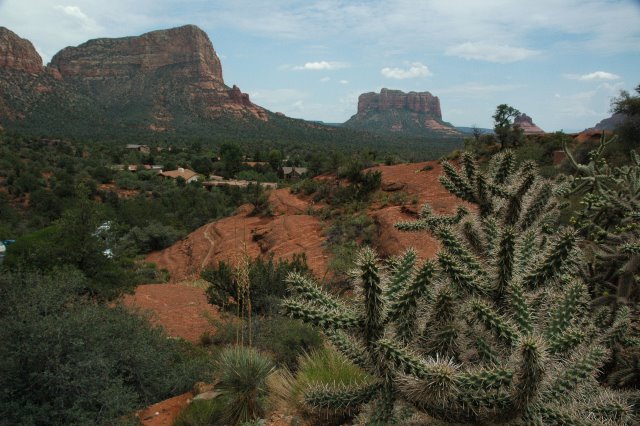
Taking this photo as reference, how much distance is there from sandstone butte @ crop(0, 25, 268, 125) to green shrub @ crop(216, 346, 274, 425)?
337ft

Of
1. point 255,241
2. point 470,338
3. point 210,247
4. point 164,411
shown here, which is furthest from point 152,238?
point 470,338

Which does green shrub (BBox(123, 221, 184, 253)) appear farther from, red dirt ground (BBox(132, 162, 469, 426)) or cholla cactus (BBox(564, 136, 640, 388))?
cholla cactus (BBox(564, 136, 640, 388))

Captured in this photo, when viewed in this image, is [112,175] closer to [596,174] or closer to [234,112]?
[596,174]

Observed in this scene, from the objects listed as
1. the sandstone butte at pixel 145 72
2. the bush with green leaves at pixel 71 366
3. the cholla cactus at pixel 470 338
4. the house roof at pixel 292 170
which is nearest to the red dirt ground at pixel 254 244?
the bush with green leaves at pixel 71 366

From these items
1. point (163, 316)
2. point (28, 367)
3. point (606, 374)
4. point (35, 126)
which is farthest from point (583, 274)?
point (35, 126)

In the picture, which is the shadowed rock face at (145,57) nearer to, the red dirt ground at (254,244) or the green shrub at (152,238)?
the green shrub at (152,238)

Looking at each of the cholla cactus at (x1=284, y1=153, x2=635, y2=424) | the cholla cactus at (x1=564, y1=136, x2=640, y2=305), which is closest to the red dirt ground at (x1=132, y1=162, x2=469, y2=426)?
the cholla cactus at (x1=284, y1=153, x2=635, y2=424)

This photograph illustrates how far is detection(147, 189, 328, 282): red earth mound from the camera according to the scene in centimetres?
1810

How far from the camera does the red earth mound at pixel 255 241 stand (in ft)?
59.4

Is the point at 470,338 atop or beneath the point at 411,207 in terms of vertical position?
atop

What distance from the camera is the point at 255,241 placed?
21.2m

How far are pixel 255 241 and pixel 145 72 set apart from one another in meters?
124

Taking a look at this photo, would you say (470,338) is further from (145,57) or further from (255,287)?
(145,57)

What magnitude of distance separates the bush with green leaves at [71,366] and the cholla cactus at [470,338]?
3.02 m
